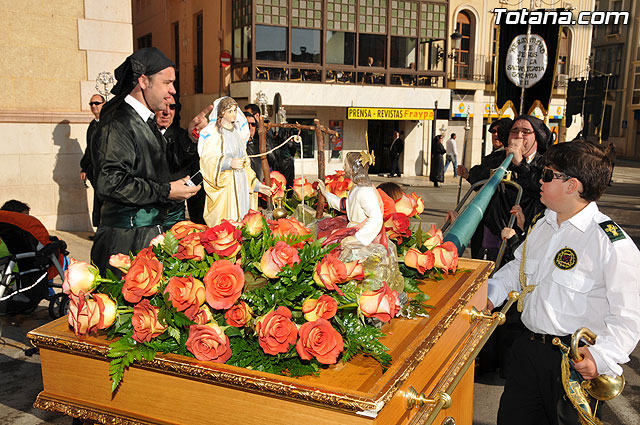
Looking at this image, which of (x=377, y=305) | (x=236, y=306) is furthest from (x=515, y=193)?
(x=236, y=306)

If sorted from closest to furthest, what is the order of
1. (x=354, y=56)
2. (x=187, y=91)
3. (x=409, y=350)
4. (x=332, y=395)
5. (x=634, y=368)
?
(x=332, y=395), (x=409, y=350), (x=634, y=368), (x=354, y=56), (x=187, y=91)

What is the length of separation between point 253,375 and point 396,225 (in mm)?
1243

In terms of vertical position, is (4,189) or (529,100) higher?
(529,100)

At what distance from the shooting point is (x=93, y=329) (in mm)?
1831

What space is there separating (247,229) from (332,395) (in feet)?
2.54

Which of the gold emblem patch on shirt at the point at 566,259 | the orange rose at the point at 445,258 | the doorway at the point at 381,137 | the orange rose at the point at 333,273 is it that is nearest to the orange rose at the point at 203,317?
the orange rose at the point at 333,273

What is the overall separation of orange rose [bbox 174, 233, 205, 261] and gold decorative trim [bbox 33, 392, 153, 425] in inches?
21.5

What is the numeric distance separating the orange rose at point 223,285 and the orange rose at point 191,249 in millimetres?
180

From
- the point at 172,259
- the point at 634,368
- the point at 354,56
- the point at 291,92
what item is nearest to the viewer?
the point at 172,259

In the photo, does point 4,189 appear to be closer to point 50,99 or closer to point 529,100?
point 50,99

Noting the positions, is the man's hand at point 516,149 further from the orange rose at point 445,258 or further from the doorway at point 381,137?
the doorway at point 381,137

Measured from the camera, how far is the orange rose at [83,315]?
178cm

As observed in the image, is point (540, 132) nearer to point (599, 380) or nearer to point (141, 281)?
point (599, 380)

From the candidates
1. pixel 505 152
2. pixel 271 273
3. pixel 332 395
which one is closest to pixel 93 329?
pixel 271 273
